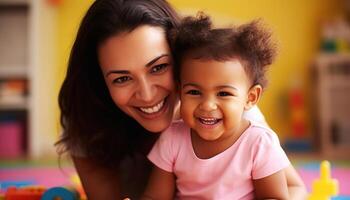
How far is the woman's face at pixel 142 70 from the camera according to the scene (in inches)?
37.7

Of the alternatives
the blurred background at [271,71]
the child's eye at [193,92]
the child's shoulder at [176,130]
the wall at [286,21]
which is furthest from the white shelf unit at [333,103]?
the child's eye at [193,92]

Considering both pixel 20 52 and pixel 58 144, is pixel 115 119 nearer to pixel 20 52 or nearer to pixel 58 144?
pixel 58 144

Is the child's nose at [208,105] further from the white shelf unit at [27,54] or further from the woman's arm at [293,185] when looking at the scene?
the white shelf unit at [27,54]

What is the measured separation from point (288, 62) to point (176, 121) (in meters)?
1.81

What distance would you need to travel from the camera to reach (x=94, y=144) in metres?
1.17

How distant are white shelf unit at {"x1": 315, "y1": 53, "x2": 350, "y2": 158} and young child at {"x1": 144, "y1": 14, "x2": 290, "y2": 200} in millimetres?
1694

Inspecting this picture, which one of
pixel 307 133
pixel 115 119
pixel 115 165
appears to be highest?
pixel 115 119

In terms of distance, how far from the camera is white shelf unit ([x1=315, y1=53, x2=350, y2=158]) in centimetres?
250

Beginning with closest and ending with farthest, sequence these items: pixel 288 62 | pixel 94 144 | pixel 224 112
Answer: pixel 224 112, pixel 94 144, pixel 288 62

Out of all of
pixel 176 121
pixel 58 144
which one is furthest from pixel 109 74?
pixel 58 144

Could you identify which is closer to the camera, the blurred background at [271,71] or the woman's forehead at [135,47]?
the woman's forehead at [135,47]

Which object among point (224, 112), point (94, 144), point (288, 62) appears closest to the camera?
point (224, 112)

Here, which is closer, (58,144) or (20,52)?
(58,144)

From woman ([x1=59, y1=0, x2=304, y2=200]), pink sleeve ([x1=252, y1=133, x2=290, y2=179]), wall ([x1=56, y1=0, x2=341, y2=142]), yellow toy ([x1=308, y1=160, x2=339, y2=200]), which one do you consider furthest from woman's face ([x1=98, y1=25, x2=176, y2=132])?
wall ([x1=56, y1=0, x2=341, y2=142])
